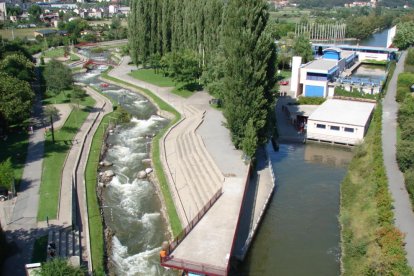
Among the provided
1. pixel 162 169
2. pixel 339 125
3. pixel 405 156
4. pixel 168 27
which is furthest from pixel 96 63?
pixel 405 156

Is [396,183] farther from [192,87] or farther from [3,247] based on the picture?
[192,87]

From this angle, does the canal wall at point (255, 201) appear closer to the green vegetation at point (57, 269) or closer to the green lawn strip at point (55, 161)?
the green vegetation at point (57, 269)

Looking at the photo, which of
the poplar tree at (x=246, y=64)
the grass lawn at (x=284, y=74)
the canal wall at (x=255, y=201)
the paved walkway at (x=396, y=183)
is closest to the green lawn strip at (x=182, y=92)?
the grass lawn at (x=284, y=74)

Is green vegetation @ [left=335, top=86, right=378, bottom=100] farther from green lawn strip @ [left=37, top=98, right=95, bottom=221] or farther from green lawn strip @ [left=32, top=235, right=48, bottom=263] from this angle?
green lawn strip @ [left=32, top=235, right=48, bottom=263]

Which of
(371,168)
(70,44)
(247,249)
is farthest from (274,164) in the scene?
(70,44)

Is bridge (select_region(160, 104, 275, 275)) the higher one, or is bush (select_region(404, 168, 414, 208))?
bush (select_region(404, 168, 414, 208))

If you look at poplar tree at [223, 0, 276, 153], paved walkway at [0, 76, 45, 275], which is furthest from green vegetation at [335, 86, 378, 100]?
paved walkway at [0, 76, 45, 275]

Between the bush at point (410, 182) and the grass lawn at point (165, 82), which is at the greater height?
the grass lawn at point (165, 82)
